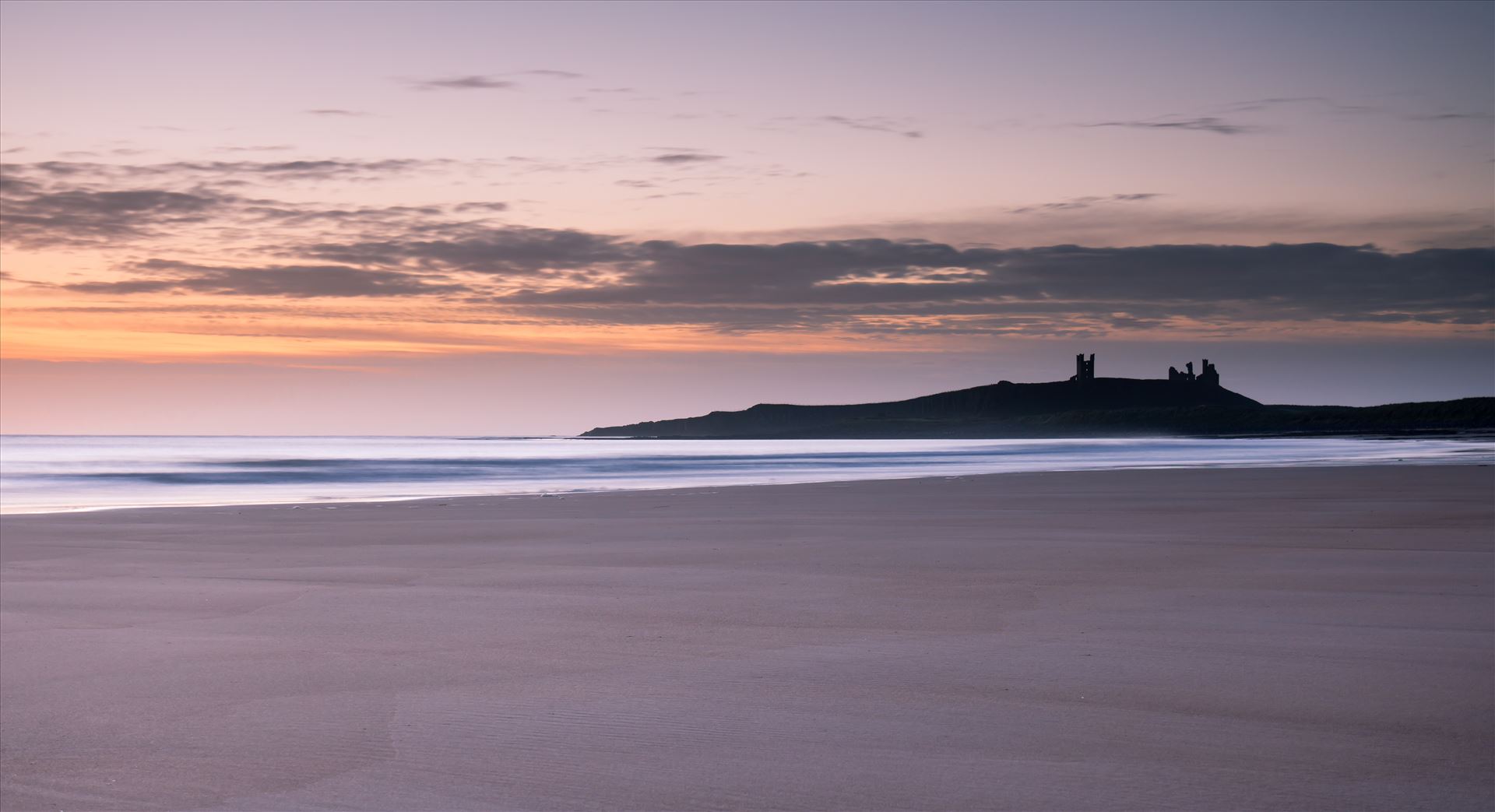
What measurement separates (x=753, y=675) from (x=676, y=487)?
53.0 ft

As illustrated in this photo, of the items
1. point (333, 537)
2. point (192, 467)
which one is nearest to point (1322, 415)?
point (192, 467)

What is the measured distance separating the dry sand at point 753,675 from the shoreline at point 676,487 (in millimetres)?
5982

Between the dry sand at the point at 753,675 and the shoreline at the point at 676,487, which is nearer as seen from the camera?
the dry sand at the point at 753,675

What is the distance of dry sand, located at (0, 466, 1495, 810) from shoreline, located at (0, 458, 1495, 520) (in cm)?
598

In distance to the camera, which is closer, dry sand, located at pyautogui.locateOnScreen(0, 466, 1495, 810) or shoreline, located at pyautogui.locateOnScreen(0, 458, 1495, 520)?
dry sand, located at pyautogui.locateOnScreen(0, 466, 1495, 810)

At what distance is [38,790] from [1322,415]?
133 m

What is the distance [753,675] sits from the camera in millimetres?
4621

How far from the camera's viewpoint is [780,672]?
467 cm

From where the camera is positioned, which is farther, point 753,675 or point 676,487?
point 676,487

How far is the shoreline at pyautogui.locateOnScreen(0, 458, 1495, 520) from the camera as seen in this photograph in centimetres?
1503

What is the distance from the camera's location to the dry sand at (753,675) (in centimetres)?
336

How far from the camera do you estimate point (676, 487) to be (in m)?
20.7

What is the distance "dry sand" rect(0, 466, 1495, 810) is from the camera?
336cm

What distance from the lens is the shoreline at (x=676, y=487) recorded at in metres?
15.0
